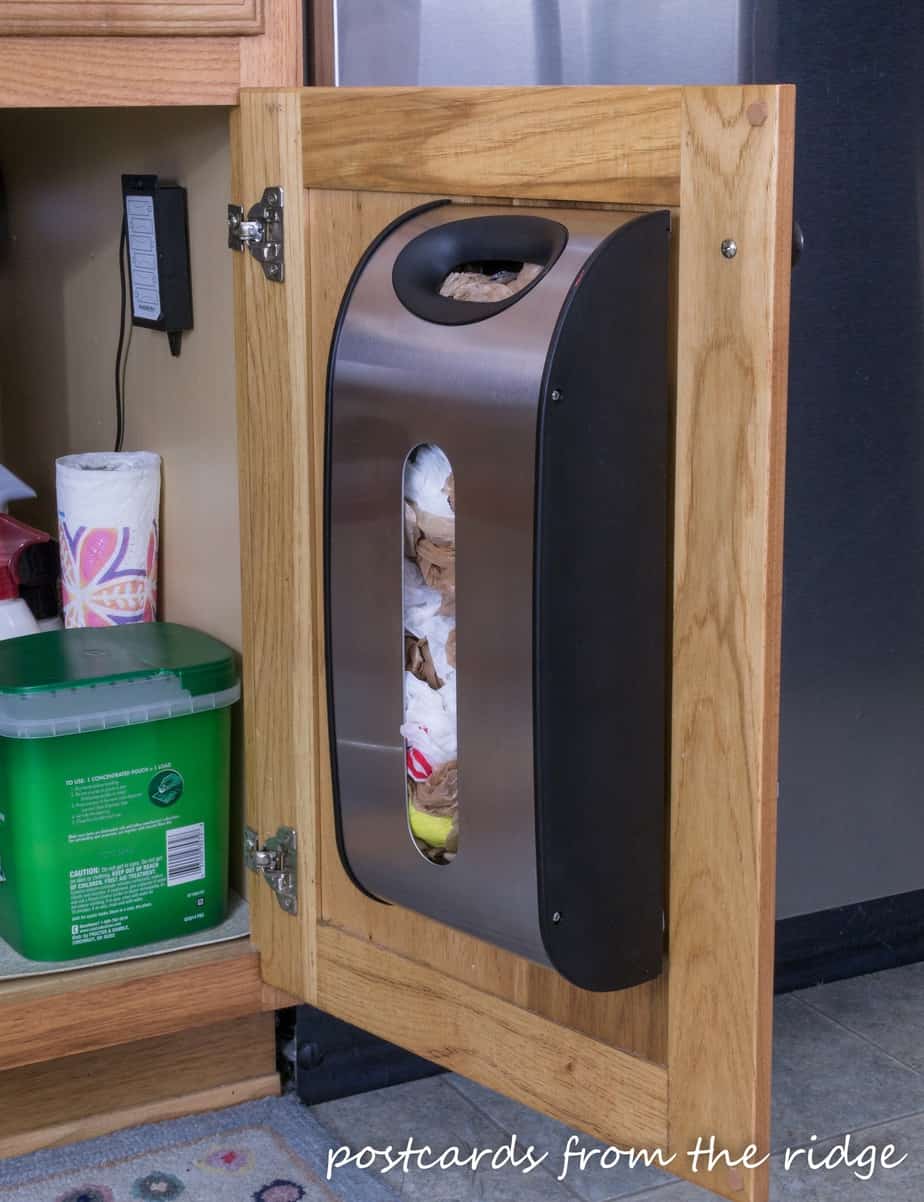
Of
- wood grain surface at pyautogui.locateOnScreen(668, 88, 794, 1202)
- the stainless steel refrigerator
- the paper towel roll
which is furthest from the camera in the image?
the paper towel roll

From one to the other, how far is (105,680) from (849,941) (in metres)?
0.98

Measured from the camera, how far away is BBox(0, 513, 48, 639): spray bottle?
5.58 feet

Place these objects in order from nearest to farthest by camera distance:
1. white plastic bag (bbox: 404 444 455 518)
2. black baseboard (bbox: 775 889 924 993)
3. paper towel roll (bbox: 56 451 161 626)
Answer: white plastic bag (bbox: 404 444 455 518), paper towel roll (bbox: 56 451 161 626), black baseboard (bbox: 775 889 924 993)

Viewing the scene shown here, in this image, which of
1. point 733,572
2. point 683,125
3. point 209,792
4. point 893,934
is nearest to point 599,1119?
point 733,572

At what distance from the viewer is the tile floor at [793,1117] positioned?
146 cm

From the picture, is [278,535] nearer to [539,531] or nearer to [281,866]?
[281,866]

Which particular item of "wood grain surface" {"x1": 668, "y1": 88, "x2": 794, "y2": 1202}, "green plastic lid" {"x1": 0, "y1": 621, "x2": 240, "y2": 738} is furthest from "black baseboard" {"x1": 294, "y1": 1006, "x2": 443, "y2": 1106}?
"wood grain surface" {"x1": 668, "y1": 88, "x2": 794, "y2": 1202}

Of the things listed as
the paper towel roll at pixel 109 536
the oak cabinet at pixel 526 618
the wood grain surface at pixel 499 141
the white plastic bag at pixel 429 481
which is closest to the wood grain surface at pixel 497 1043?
the oak cabinet at pixel 526 618

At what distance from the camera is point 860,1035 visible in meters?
1.76

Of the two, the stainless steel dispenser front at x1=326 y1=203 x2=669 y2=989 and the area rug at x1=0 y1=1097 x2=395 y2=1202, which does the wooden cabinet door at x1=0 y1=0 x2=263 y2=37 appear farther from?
the area rug at x1=0 y1=1097 x2=395 y2=1202

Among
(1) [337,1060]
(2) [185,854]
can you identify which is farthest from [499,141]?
(1) [337,1060]

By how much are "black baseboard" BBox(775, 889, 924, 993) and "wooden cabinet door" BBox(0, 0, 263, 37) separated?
116cm

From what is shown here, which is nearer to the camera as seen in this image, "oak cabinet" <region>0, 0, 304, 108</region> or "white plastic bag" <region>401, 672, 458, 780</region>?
"white plastic bag" <region>401, 672, 458, 780</region>

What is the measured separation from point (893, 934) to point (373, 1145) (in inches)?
29.2
